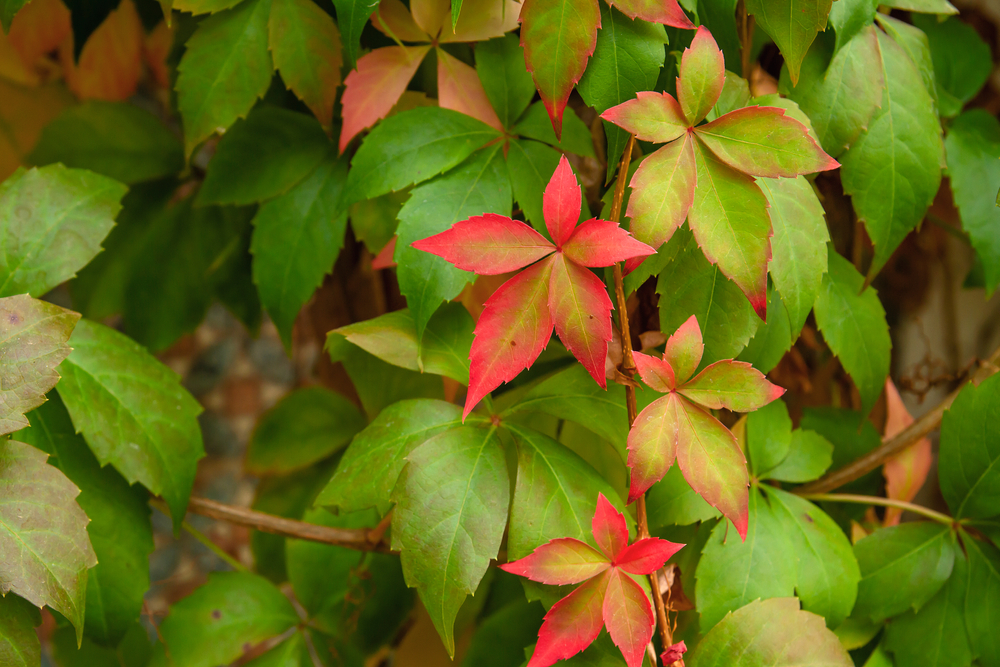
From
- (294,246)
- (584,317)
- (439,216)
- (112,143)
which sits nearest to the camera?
(584,317)

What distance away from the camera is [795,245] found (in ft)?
1.53

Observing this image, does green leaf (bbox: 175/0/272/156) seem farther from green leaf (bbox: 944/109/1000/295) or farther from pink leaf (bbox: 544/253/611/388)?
green leaf (bbox: 944/109/1000/295)

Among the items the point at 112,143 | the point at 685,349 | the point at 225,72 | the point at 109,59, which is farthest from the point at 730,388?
the point at 109,59

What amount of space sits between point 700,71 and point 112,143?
0.67 m

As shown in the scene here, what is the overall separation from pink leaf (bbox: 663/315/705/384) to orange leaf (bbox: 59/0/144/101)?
2.67 feet

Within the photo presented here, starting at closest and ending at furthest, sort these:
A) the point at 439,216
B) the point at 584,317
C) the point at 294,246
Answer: the point at 584,317 < the point at 439,216 < the point at 294,246

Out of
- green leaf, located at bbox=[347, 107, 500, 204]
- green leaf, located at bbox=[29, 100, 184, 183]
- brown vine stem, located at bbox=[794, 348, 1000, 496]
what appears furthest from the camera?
green leaf, located at bbox=[29, 100, 184, 183]

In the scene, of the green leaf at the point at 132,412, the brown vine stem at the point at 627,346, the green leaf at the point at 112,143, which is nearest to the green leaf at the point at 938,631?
the brown vine stem at the point at 627,346

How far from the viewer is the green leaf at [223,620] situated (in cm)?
65

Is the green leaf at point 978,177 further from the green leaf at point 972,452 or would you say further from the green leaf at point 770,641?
the green leaf at point 770,641

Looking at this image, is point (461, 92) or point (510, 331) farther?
point (461, 92)

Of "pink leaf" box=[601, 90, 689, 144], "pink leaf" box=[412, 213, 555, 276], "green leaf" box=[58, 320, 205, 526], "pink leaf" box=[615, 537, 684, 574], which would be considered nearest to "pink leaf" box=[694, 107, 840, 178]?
"pink leaf" box=[601, 90, 689, 144]

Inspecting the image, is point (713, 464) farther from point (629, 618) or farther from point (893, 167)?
point (893, 167)

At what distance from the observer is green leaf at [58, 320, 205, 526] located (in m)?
0.52
